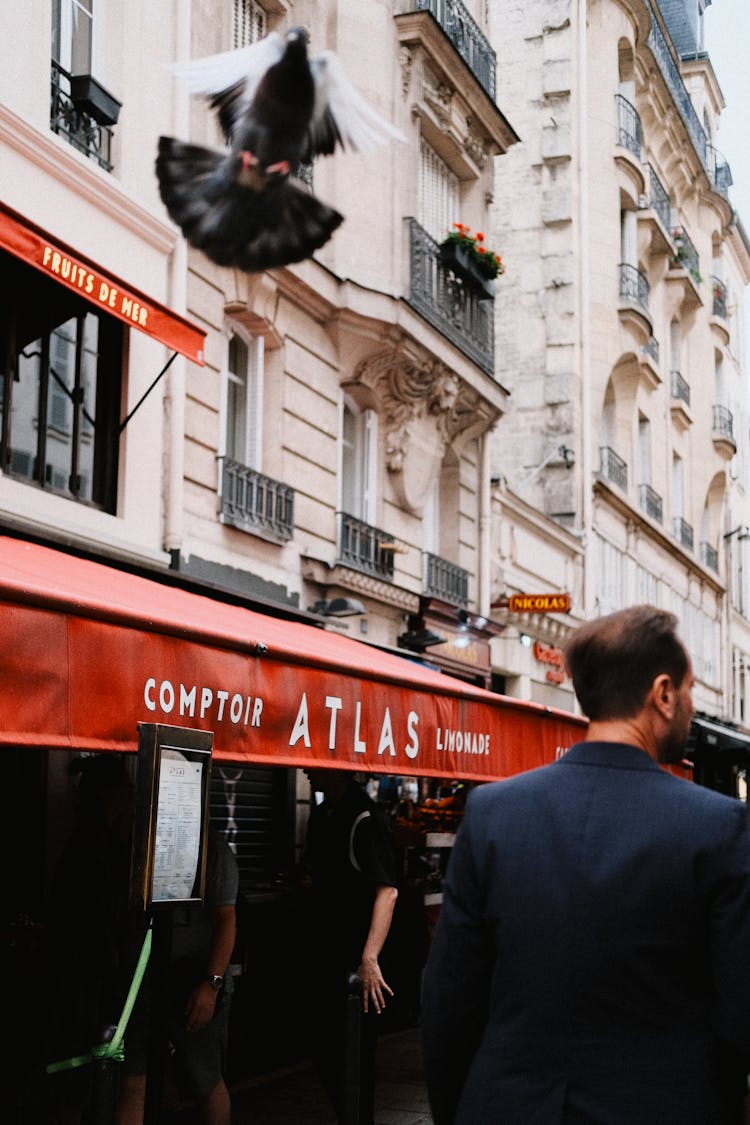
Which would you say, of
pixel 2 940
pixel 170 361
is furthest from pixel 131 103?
pixel 2 940

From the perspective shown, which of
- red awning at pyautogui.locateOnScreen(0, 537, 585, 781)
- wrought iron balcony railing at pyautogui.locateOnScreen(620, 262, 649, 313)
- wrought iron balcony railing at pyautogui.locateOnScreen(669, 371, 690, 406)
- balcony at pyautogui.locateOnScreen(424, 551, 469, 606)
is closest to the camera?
red awning at pyautogui.locateOnScreen(0, 537, 585, 781)

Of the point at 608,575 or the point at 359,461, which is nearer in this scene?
the point at 359,461

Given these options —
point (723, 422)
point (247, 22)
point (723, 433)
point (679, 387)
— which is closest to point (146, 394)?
point (247, 22)

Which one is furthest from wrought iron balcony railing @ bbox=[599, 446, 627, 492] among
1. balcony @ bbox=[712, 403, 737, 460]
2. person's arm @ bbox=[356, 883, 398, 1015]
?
person's arm @ bbox=[356, 883, 398, 1015]

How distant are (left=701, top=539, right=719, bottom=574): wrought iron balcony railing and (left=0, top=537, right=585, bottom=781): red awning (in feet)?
100

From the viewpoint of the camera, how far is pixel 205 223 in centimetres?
372

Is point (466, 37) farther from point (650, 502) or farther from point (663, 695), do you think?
point (663, 695)

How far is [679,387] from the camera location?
34594 mm

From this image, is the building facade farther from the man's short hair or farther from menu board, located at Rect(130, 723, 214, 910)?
the man's short hair

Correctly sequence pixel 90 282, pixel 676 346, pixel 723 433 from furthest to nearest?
pixel 723 433 → pixel 676 346 → pixel 90 282

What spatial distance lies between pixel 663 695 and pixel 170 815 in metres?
2.25

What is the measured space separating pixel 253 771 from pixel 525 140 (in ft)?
54.4

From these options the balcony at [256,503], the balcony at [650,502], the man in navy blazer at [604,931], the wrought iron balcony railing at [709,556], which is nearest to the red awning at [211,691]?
the man in navy blazer at [604,931]

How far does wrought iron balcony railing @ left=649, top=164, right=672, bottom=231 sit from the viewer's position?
103 feet
